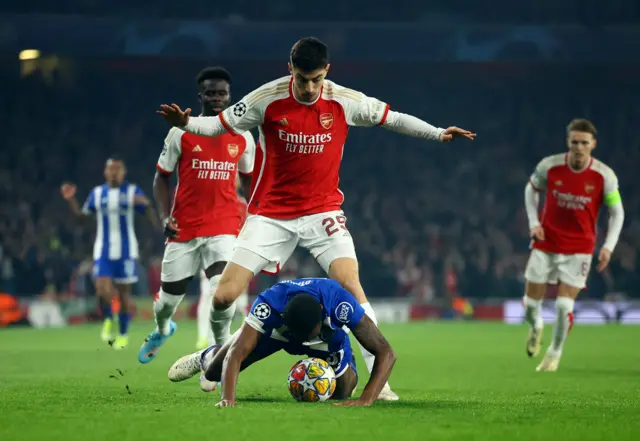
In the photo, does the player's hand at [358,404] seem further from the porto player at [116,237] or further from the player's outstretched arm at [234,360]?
the porto player at [116,237]

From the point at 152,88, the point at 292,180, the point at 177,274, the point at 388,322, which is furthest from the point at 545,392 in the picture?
the point at 152,88

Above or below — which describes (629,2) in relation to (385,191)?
above

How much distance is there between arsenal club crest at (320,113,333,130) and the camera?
26.2ft

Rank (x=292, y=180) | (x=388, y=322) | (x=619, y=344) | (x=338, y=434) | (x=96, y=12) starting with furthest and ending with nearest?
(x=96, y=12)
(x=388, y=322)
(x=619, y=344)
(x=292, y=180)
(x=338, y=434)

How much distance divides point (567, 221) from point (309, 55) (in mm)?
5735

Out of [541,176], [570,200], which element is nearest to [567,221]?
[570,200]

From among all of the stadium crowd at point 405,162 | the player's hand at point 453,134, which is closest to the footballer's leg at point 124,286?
the player's hand at point 453,134

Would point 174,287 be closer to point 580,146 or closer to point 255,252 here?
point 255,252

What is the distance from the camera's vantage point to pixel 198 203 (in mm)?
10305

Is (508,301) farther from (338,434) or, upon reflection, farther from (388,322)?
(338,434)

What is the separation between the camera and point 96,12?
28.5 meters

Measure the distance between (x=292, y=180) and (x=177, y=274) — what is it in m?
2.63

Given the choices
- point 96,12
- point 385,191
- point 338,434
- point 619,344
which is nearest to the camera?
point 338,434

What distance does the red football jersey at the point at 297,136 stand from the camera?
7965 mm
